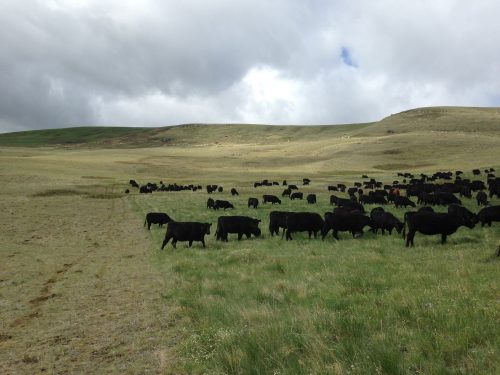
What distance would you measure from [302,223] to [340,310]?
484 inches

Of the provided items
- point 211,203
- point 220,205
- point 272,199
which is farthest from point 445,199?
point 211,203

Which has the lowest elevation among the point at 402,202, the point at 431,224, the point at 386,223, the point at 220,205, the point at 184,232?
the point at 220,205

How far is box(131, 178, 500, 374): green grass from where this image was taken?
5.66 meters

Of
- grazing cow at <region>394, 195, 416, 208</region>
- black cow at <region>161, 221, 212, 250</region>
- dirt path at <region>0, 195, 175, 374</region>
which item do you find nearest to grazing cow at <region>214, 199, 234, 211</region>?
dirt path at <region>0, 195, 175, 374</region>

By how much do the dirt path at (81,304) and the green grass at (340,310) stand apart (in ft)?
2.24

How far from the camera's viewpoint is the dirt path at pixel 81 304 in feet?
24.6

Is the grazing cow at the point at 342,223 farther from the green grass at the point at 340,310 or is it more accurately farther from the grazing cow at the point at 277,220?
the green grass at the point at 340,310

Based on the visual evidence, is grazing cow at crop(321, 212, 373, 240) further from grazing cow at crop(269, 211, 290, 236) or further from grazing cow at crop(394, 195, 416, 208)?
grazing cow at crop(394, 195, 416, 208)

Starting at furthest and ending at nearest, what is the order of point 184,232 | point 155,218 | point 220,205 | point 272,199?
1. point 272,199
2. point 220,205
3. point 155,218
4. point 184,232

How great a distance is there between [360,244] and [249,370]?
39.8ft

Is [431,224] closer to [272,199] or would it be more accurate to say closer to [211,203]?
[211,203]

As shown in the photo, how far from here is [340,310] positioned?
800 cm

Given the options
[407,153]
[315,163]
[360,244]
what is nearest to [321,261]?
[360,244]

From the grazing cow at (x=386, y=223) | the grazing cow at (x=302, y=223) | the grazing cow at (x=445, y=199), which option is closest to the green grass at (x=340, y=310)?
the grazing cow at (x=302, y=223)
